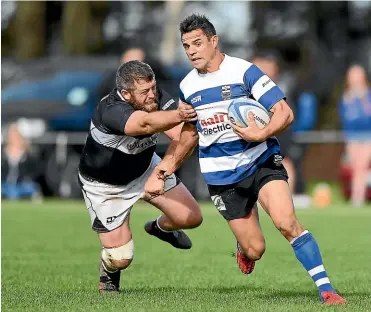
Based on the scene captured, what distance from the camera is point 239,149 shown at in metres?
8.70

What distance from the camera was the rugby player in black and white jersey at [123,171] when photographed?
8797 millimetres

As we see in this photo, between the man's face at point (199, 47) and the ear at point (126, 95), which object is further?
the ear at point (126, 95)

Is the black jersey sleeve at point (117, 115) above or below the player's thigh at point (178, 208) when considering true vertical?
above

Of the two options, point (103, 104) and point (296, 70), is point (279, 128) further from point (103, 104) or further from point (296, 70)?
point (296, 70)

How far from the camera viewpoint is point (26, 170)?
20.6m

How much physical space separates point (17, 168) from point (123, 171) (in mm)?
11460

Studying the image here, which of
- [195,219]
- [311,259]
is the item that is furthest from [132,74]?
[311,259]

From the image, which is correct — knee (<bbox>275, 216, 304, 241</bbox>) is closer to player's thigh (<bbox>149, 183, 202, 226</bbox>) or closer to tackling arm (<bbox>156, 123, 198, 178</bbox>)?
tackling arm (<bbox>156, 123, 198, 178</bbox>)

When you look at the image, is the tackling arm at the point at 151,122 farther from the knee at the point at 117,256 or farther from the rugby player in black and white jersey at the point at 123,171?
the knee at the point at 117,256

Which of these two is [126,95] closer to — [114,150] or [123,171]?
[114,150]

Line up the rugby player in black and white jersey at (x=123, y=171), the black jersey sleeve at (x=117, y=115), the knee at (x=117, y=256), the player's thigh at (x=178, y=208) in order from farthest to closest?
1. the player's thigh at (x=178, y=208)
2. the knee at (x=117, y=256)
3. the rugby player in black and white jersey at (x=123, y=171)
4. the black jersey sleeve at (x=117, y=115)

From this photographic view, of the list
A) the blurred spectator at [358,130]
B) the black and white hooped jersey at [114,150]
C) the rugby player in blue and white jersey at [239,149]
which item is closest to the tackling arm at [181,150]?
the rugby player in blue and white jersey at [239,149]

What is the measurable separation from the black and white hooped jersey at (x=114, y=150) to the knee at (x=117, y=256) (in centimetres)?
53

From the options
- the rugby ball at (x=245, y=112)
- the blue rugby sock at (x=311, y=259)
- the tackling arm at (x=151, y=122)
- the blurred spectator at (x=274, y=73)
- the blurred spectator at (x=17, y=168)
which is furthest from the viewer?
the blurred spectator at (x=17, y=168)
